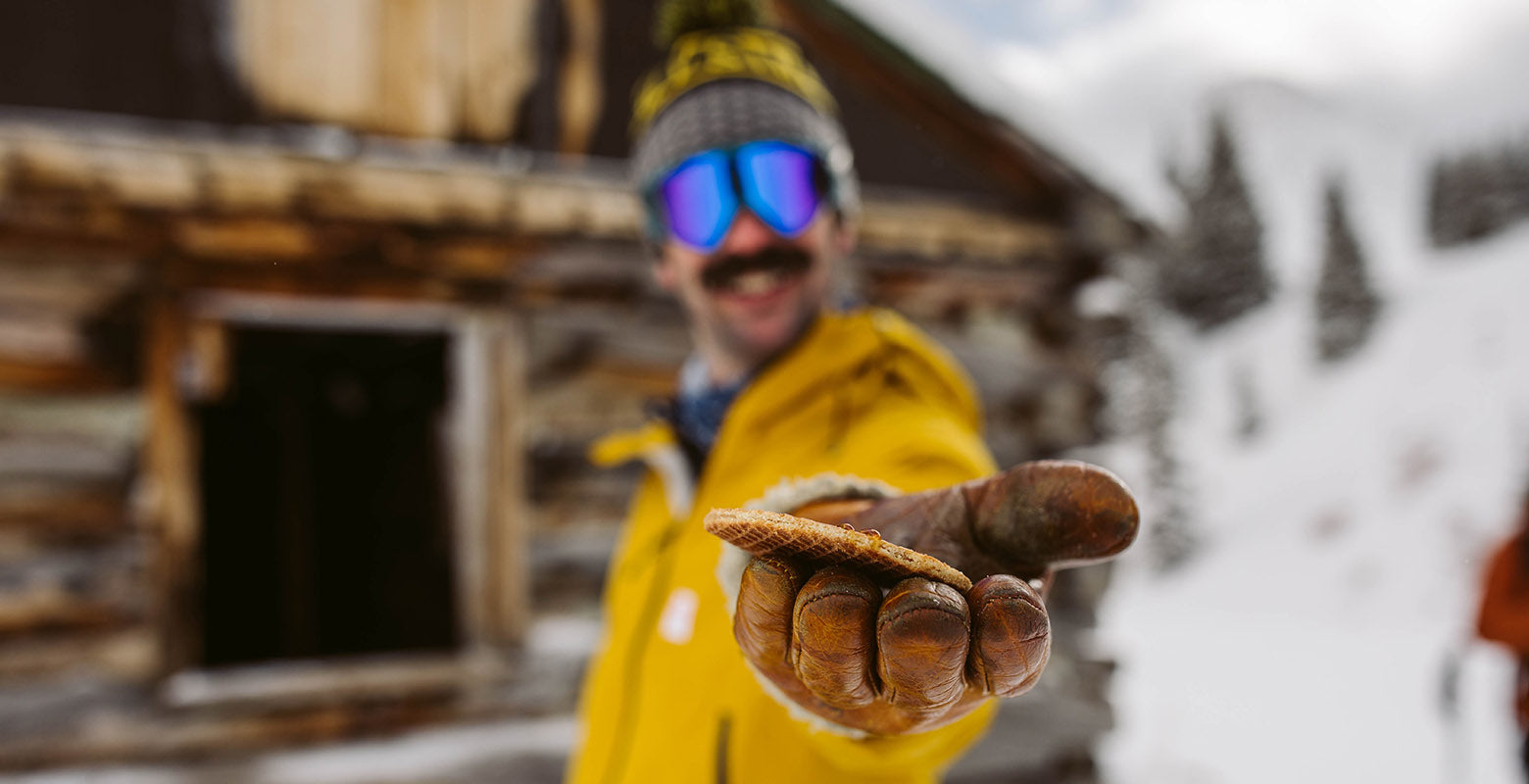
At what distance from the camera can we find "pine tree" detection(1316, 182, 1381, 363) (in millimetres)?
32812

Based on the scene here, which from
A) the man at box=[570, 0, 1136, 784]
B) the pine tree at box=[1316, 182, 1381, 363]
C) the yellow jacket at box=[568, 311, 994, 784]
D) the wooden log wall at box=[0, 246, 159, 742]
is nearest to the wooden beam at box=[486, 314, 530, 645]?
the wooden log wall at box=[0, 246, 159, 742]

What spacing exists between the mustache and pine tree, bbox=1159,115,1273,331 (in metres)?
36.8

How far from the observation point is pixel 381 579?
20.1 ft

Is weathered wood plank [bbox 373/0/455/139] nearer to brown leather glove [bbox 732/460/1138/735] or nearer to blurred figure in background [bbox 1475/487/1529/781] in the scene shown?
brown leather glove [bbox 732/460/1138/735]

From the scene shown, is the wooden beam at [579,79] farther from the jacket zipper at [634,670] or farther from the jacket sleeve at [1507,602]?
the jacket sleeve at [1507,602]

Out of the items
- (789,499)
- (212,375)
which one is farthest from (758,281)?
(212,375)

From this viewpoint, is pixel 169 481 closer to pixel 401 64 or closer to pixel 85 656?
pixel 85 656

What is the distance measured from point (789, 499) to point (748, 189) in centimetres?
76

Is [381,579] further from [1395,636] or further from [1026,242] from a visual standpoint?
[1395,636]

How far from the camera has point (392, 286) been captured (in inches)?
118

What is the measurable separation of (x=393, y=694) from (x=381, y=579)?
3557 millimetres

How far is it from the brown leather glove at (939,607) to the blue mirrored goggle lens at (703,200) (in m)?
0.76

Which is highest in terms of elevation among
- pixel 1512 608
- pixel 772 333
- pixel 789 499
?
pixel 772 333

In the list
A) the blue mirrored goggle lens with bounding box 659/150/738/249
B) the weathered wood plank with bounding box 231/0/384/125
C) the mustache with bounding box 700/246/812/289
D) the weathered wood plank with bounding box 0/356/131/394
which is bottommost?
the mustache with bounding box 700/246/812/289
